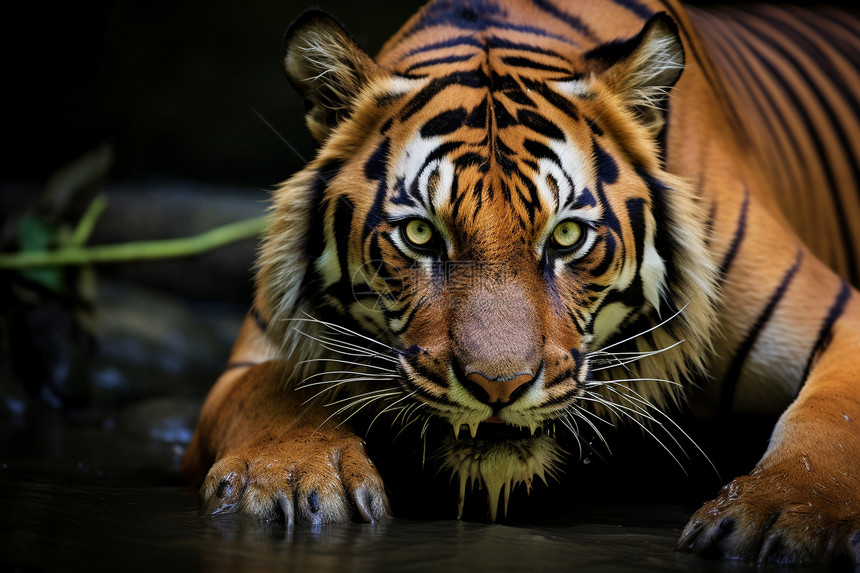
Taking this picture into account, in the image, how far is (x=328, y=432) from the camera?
179cm

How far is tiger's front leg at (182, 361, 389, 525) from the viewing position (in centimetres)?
160

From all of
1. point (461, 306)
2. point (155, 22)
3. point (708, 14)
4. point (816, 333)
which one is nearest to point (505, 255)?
point (461, 306)

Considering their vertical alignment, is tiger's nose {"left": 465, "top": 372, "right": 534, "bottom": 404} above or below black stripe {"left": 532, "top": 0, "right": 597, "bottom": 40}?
below

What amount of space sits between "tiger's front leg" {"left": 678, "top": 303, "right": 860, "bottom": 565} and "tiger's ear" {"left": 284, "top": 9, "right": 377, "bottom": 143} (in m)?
1.02

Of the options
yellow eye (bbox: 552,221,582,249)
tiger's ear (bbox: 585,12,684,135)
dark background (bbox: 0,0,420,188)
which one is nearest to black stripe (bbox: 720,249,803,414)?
tiger's ear (bbox: 585,12,684,135)

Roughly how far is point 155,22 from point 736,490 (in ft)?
14.4

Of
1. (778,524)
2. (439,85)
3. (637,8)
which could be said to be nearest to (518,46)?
(439,85)

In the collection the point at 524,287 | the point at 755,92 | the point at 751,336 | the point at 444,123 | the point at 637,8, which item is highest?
the point at 637,8

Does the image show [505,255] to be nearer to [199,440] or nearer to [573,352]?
[573,352]

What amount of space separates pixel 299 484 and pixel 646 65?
104cm

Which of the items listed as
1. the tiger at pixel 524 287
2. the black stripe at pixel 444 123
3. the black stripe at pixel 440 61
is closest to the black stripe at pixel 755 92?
the tiger at pixel 524 287

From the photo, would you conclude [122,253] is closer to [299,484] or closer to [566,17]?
[566,17]

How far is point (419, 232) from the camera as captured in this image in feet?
5.63

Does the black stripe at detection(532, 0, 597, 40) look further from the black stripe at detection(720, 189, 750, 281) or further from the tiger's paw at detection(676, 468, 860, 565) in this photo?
the tiger's paw at detection(676, 468, 860, 565)
